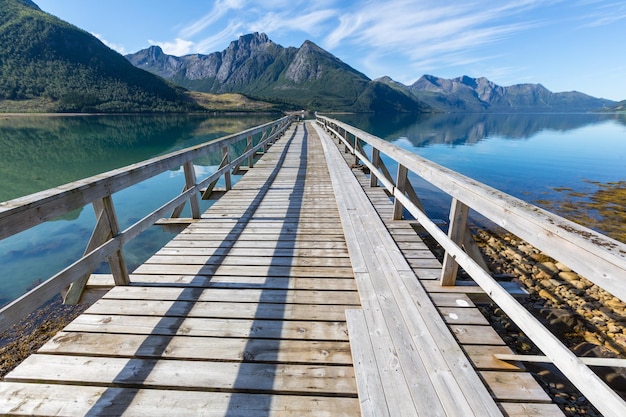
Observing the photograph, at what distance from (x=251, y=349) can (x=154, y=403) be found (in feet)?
2.23

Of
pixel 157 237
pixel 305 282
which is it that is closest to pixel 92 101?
pixel 157 237

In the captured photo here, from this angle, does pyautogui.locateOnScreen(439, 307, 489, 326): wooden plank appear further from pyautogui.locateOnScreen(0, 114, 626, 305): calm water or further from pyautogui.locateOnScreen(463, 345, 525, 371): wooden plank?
pyautogui.locateOnScreen(0, 114, 626, 305): calm water

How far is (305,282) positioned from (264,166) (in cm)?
736

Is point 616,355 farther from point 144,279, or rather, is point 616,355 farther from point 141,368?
point 144,279

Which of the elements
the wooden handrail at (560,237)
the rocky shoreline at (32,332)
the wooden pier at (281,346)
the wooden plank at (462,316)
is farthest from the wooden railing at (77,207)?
the wooden plank at (462,316)

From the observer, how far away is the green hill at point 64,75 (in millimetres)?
101750

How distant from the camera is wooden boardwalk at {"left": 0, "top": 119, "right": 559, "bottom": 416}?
1787 mm

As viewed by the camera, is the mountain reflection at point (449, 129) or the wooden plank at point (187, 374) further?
the mountain reflection at point (449, 129)

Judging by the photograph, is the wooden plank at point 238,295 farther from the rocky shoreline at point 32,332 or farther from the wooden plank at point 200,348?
the rocky shoreline at point 32,332

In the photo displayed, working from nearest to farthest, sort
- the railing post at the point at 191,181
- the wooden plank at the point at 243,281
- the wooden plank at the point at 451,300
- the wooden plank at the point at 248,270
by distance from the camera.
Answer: the wooden plank at the point at 451,300, the wooden plank at the point at 243,281, the wooden plank at the point at 248,270, the railing post at the point at 191,181

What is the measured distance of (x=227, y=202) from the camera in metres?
6.04

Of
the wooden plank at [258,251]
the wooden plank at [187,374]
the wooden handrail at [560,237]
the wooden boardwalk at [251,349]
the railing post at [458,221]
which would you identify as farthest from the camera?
the wooden plank at [258,251]

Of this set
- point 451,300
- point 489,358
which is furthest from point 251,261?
point 489,358

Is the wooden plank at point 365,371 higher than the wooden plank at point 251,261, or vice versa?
the wooden plank at point 365,371
